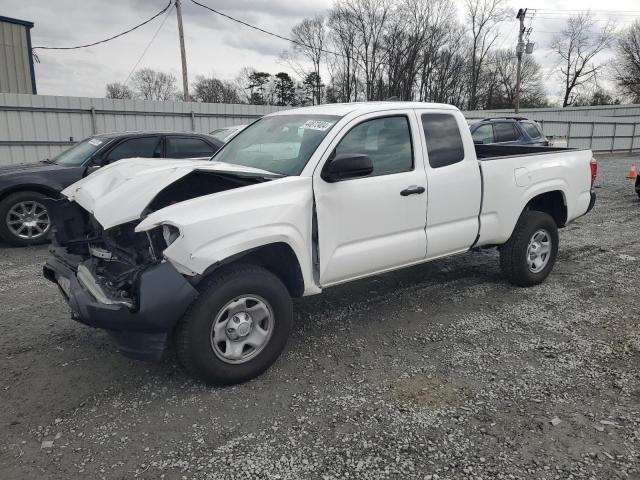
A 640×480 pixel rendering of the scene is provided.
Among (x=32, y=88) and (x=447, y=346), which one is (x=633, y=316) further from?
(x=32, y=88)

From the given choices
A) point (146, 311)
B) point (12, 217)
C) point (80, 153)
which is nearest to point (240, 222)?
point (146, 311)

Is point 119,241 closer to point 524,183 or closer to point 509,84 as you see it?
point 524,183

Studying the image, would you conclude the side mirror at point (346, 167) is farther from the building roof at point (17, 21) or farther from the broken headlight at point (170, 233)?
the building roof at point (17, 21)

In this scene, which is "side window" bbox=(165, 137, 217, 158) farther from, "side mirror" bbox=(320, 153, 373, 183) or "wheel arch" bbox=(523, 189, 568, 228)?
"wheel arch" bbox=(523, 189, 568, 228)

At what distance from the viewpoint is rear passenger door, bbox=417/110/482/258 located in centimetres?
421

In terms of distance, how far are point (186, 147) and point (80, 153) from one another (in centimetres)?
165

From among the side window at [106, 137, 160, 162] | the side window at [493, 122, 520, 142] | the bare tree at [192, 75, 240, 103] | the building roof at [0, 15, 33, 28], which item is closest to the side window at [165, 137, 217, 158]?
the side window at [106, 137, 160, 162]

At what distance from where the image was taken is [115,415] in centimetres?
298

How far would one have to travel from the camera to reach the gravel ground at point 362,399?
8.45ft

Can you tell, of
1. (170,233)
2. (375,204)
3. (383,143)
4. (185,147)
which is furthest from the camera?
(185,147)

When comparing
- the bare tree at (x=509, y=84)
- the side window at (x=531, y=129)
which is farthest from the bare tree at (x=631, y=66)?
the side window at (x=531, y=129)

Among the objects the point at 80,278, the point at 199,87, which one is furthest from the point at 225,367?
the point at 199,87

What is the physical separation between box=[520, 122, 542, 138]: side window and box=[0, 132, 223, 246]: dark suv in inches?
364

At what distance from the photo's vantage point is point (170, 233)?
9.77ft
